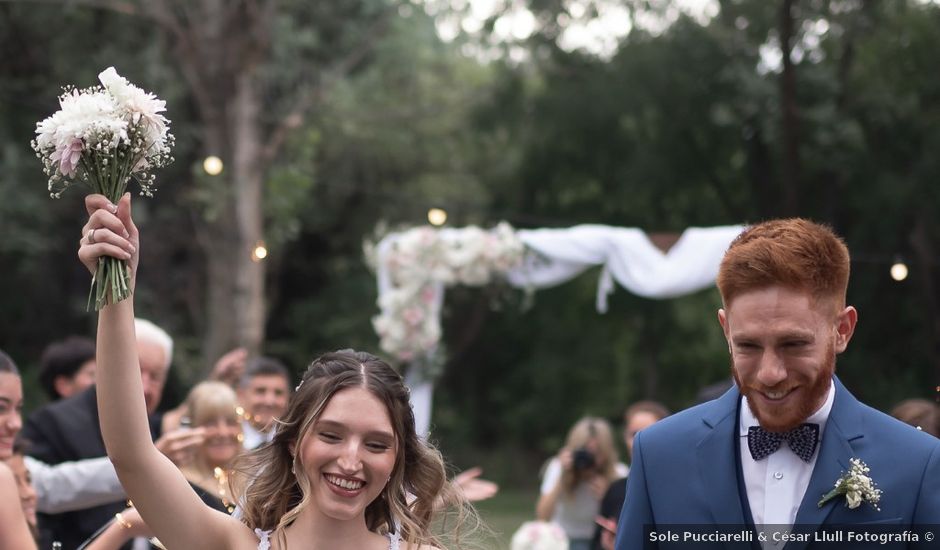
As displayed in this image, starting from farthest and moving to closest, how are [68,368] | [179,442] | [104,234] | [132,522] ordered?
[68,368]
[179,442]
[132,522]
[104,234]

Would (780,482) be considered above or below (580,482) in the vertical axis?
below

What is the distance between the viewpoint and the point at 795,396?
9.44ft

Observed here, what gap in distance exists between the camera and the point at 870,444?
117 inches

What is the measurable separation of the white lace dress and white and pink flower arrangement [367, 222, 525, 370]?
370 inches

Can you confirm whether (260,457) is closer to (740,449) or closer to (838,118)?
(740,449)

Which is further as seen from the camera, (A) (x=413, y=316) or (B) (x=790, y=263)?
(A) (x=413, y=316)

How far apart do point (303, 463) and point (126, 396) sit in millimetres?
606

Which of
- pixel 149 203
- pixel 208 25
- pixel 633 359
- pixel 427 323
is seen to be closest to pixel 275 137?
pixel 208 25

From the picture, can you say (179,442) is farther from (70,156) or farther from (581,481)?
(581,481)

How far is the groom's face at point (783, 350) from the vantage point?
2.83 metres

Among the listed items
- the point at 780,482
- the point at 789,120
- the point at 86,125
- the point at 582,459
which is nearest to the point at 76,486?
the point at 86,125

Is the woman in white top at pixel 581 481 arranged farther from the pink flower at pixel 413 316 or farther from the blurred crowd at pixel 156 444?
the pink flower at pixel 413 316

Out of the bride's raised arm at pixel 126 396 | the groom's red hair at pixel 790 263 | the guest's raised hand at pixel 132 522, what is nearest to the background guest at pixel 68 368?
the guest's raised hand at pixel 132 522

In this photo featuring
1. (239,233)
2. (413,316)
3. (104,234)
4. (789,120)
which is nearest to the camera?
(104,234)
